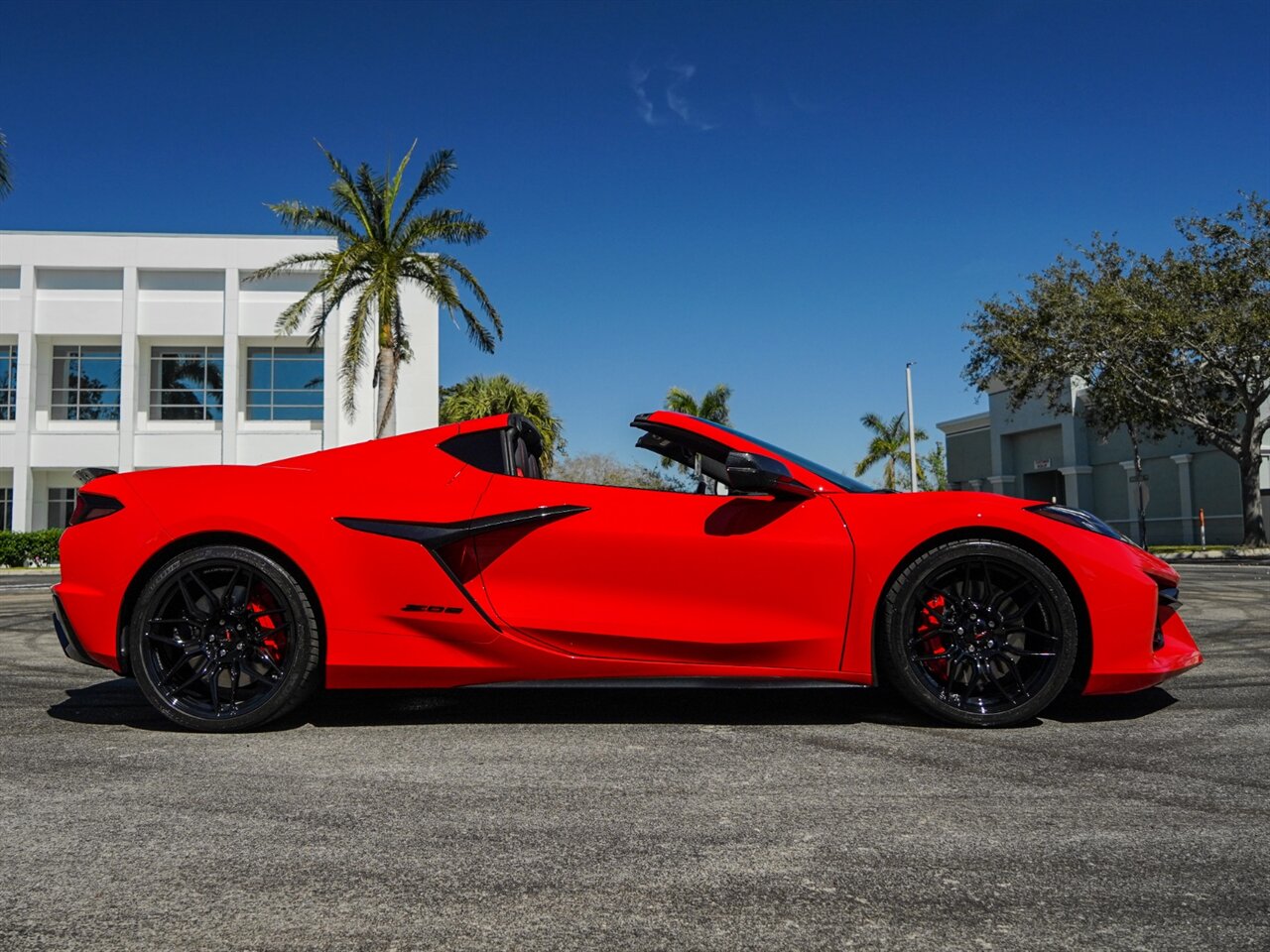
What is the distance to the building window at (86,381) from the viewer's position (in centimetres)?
3472

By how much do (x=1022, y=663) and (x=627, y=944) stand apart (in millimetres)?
2527

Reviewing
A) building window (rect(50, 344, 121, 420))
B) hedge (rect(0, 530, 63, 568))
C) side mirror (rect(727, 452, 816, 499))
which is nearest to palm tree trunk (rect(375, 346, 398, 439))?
hedge (rect(0, 530, 63, 568))

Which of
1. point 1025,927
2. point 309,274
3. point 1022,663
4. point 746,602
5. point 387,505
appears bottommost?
point 1025,927

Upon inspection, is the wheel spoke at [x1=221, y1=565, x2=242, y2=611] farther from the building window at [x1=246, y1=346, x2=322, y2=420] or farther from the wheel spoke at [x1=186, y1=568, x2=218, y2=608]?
the building window at [x1=246, y1=346, x2=322, y2=420]

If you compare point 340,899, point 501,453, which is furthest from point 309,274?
point 340,899

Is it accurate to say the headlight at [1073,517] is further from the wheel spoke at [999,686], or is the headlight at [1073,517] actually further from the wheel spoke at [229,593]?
the wheel spoke at [229,593]

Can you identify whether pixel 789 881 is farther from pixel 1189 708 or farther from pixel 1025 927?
pixel 1189 708

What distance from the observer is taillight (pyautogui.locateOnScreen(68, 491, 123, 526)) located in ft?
13.5

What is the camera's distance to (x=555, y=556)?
3889mm

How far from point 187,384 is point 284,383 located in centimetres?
333

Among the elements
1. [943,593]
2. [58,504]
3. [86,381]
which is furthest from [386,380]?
[943,593]

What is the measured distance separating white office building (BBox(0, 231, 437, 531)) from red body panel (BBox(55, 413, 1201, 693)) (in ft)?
101

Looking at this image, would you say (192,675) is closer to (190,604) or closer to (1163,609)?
(190,604)

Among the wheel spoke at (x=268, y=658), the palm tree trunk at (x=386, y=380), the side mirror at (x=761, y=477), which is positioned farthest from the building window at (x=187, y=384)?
the side mirror at (x=761, y=477)
